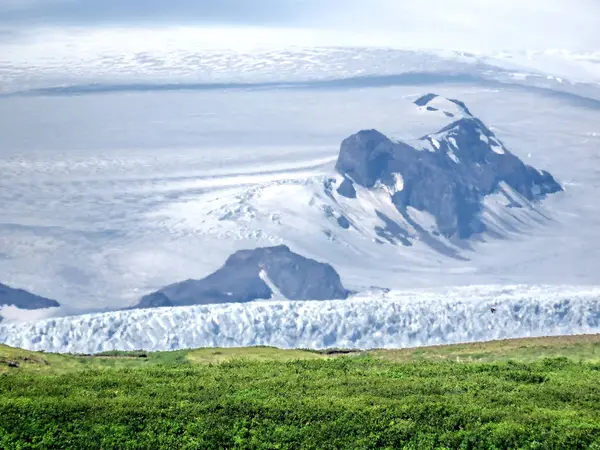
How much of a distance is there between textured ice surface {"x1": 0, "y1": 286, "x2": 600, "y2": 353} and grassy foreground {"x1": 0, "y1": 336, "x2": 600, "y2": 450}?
238 feet

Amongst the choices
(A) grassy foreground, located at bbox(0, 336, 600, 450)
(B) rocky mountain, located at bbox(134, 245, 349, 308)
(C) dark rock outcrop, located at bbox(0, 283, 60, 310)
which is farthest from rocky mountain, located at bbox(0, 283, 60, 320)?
(A) grassy foreground, located at bbox(0, 336, 600, 450)

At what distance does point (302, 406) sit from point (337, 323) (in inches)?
3459

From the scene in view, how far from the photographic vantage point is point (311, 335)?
12256cm

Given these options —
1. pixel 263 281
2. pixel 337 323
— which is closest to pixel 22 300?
pixel 263 281

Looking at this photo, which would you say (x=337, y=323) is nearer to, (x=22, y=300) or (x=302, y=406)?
(x=22, y=300)

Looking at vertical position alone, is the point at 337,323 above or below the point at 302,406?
below

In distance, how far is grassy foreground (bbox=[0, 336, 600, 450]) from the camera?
108 feet

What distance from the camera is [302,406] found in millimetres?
34656

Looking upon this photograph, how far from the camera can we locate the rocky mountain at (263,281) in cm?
18638

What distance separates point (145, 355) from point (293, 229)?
149m

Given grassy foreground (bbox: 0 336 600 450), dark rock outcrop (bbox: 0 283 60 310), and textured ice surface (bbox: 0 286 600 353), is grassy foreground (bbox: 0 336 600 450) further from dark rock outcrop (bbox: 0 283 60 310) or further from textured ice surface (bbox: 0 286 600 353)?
dark rock outcrop (bbox: 0 283 60 310)

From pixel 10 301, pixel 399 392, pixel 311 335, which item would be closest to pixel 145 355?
pixel 399 392

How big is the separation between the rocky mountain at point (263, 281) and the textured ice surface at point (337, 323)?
193 ft

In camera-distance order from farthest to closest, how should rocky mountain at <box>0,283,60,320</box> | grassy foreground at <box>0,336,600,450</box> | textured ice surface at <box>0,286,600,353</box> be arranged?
rocky mountain at <box>0,283,60,320</box>
textured ice surface at <box>0,286,600,353</box>
grassy foreground at <box>0,336,600,450</box>
